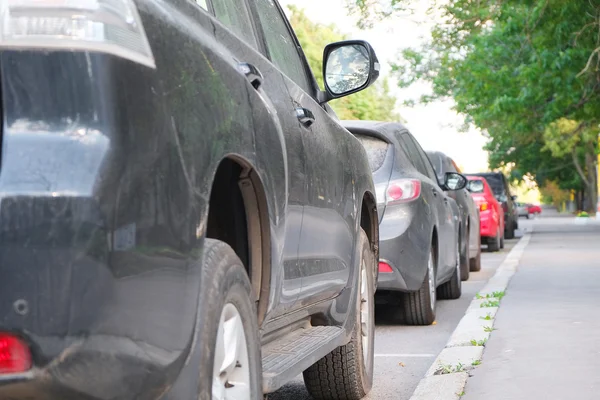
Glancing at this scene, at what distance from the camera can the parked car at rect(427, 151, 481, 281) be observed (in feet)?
45.6

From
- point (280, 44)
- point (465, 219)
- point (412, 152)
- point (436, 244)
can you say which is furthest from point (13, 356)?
point (465, 219)

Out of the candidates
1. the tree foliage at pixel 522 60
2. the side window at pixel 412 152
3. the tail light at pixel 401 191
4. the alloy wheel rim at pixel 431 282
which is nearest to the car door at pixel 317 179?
the tail light at pixel 401 191

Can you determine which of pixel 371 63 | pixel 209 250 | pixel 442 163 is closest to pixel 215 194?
pixel 209 250

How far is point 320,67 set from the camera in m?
67.2

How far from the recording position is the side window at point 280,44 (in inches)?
184

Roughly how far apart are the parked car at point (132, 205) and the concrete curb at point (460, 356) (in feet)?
7.84

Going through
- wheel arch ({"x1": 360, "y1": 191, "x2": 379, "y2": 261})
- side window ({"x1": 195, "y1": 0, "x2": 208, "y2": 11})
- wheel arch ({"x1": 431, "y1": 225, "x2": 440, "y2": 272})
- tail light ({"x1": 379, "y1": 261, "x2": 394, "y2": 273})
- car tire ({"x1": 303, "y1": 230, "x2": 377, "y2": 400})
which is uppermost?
side window ({"x1": 195, "y1": 0, "x2": 208, "y2": 11})

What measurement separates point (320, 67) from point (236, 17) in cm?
6356

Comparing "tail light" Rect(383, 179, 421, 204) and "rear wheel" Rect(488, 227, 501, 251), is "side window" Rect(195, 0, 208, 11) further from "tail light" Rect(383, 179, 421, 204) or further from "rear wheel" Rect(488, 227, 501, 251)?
"rear wheel" Rect(488, 227, 501, 251)

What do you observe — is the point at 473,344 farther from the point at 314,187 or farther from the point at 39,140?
the point at 39,140

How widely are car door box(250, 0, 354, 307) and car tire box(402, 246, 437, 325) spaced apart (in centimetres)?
407

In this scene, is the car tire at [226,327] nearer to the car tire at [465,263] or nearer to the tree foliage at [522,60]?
the car tire at [465,263]

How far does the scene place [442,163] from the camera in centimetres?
1569

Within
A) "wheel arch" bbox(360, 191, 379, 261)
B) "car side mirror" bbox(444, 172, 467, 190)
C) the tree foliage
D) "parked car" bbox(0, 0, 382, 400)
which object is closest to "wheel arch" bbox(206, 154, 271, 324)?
"parked car" bbox(0, 0, 382, 400)
